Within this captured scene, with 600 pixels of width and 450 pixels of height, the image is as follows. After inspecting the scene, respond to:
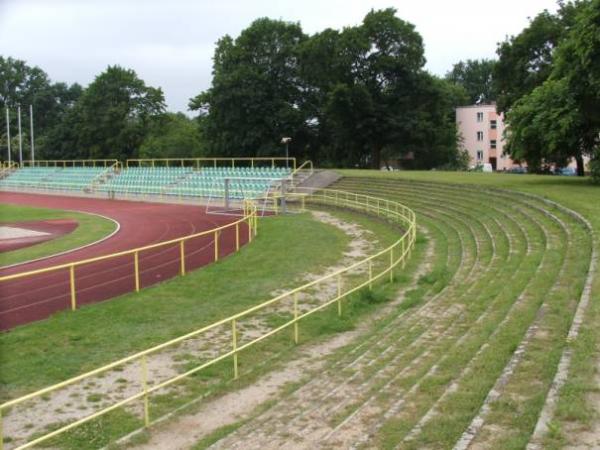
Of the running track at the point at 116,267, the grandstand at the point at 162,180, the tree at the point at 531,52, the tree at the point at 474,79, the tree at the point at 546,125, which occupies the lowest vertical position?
the running track at the point at 116,267

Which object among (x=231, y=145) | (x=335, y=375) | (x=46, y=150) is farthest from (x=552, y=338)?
(x=46, y=150)

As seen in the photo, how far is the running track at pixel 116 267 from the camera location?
13.3 m

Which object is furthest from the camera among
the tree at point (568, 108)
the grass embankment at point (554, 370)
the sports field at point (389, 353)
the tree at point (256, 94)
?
the tree at point (256, 94)

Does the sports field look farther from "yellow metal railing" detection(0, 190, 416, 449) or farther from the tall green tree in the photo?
the tall green tree

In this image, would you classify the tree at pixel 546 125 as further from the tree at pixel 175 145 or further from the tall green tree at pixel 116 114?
the tall green tree at pixel 116 114

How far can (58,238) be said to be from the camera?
23984mm

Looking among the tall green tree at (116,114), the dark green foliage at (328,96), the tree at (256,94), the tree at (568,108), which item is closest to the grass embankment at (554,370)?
the tree at (568,108)

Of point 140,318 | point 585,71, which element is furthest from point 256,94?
point 140,318

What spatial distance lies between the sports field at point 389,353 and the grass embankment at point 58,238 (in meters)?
6.42

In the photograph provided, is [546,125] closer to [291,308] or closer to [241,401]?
[291,308]

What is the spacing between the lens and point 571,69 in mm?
28094

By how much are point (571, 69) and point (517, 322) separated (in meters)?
22.4

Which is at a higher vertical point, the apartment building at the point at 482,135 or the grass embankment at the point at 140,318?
the apartment building at the point at 482,135

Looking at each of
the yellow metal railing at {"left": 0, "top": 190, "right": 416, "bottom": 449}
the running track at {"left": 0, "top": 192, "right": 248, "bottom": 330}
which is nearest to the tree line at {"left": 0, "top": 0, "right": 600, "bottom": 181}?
the yellow metal railing at {"left": 0, "top": 190, "right": 416, "bottom": 449}
